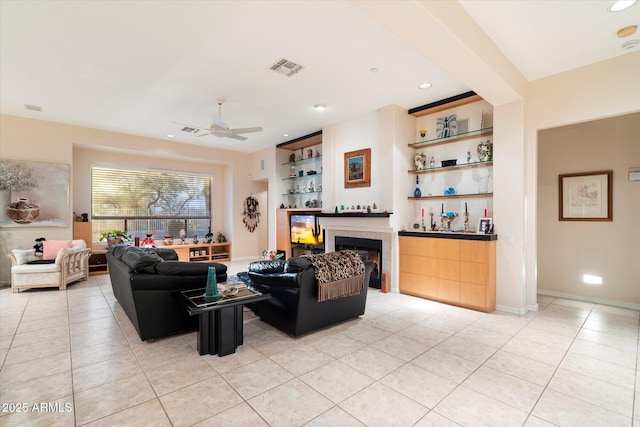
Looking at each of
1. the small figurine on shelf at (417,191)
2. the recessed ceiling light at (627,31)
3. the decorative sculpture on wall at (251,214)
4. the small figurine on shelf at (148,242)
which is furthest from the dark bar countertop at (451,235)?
the small figurine on shelf at (148,242)

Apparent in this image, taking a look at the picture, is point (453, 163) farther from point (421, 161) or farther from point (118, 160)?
point (118, 160)

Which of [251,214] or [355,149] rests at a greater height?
[355,149]

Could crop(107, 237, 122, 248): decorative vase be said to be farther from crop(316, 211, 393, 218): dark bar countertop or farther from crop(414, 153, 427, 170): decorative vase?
crop(414, 153, 427, 170): decorative vase

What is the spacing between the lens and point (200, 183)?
8.55 m

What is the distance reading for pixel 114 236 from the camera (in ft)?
22.5

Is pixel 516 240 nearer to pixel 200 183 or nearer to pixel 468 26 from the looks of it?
pixel 468 26

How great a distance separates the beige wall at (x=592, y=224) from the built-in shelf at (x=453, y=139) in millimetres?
1254

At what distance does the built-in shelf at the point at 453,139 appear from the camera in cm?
Result: 446

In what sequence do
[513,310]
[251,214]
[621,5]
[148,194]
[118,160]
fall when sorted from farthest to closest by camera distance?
[251,214], [148,194], [118,160], [513,310], [621,5]

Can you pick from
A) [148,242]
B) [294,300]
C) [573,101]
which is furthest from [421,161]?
[148,242]

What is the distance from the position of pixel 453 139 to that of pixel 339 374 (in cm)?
397

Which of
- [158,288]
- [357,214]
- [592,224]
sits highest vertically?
[357,214]

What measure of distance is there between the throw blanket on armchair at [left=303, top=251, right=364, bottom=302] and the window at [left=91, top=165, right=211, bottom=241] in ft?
19.9

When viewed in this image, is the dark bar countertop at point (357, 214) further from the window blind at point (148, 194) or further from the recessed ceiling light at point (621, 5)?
the window blind at point (148, 194)
